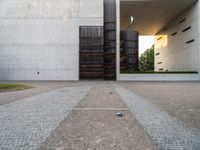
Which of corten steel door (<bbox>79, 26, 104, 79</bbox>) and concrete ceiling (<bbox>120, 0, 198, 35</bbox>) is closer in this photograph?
corten steel door (<bbox>79, 26, 104, 79</bbox>)

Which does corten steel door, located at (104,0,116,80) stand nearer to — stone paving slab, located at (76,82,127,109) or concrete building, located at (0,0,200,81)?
concrete building, located at (0,0,200,81)

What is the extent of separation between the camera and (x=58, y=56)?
27781mm

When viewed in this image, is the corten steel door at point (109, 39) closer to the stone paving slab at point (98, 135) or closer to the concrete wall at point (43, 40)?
the concrete wall at point (43, 40)

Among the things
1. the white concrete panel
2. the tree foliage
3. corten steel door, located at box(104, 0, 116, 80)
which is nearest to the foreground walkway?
corten steel door, located at box(104, 0, 116, 80)

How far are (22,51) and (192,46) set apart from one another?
19919mm

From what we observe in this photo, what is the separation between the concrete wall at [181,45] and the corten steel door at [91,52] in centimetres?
1080

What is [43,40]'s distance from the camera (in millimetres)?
27781

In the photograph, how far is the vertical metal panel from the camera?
29.8 m

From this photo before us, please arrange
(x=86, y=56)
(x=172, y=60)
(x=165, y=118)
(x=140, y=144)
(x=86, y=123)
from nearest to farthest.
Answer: (x=140, y=144)
(x=86, y=123)
(x=165, y=118)
(x=86, y=56)
(x=172, y=60)

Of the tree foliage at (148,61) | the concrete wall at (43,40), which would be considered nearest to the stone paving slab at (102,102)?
the concrete wall at (43,40)

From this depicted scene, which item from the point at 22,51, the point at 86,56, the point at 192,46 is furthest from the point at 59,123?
the point at 192,46

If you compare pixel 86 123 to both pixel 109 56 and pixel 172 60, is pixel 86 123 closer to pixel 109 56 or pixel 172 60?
pixel 109 56

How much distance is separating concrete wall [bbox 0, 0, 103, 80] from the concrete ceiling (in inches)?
170

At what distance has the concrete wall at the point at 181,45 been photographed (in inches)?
1100
